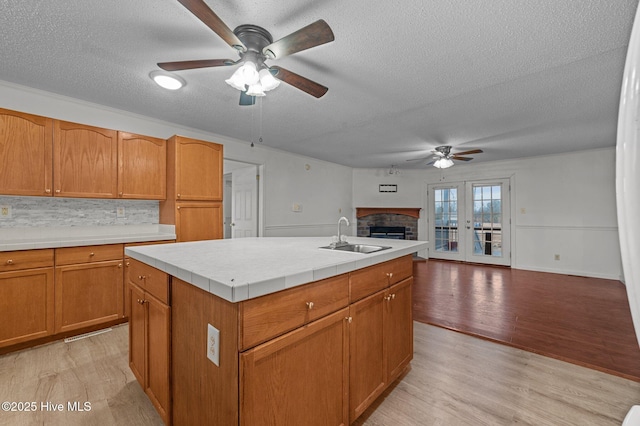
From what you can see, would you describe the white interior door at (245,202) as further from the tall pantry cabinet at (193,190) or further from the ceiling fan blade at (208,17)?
the ceiling fan blade at (208,17)

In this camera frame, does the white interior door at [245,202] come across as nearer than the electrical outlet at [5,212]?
No

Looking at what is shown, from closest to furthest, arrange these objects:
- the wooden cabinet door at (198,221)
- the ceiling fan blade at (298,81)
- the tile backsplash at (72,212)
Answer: the ceiling fan blade at (298,81) < the tile backsplash at (72,212) < the wooden cabinet door at (198,221)

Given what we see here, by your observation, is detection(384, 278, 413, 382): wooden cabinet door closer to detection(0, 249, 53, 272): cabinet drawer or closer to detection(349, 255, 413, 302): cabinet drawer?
detection(349, 255, 413, 302): cabinet drawer

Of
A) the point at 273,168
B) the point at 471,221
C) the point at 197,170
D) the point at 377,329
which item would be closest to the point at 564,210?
the point at 471,221

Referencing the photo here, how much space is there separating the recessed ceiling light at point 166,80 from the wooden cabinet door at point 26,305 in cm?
185

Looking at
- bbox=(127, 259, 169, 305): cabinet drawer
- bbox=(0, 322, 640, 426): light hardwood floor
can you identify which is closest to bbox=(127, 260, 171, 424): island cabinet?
bbox=(127, 259, 169, 305): cabinet drawer

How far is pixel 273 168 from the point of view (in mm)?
4914

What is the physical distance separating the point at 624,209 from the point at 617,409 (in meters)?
2.30

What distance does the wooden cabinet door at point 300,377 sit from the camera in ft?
3.48

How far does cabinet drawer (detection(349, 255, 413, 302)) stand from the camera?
152cm

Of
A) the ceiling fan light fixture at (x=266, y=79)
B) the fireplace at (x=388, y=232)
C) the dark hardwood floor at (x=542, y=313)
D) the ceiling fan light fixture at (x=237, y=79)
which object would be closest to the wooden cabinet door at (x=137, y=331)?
the ceiling fan light fixture at (x=237, y=79)

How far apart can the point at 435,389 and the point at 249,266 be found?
1557 mm

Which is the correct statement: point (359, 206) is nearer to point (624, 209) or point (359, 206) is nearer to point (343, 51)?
point (343, 51)

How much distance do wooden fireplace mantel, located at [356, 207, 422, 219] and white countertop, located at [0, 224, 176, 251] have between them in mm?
4601
